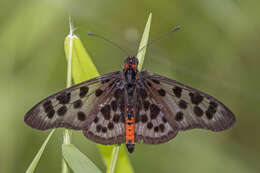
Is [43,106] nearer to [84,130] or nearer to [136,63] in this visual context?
[84,130]

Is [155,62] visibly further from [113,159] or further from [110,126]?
[113,159]

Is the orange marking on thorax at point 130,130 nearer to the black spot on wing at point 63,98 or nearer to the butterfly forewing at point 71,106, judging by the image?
the butterfly forewing at point 71,106

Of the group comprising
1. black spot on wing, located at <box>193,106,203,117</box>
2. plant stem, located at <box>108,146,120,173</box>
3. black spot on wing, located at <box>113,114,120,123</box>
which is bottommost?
plant stem, located at <box>108,146,120,173</box>

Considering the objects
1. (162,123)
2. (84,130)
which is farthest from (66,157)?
(162,123)

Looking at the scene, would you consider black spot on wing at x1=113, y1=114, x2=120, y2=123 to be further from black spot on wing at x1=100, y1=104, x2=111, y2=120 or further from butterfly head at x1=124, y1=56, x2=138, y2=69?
butterfly head at x1=124, y1=56, x2=138, y2=69

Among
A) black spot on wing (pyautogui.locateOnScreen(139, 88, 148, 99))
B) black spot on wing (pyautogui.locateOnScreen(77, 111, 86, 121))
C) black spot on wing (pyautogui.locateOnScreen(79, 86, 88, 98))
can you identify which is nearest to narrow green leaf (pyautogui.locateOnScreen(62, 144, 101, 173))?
black spot on wing (pyautogui.locateOnScreen(77, 111, 86, 121))
